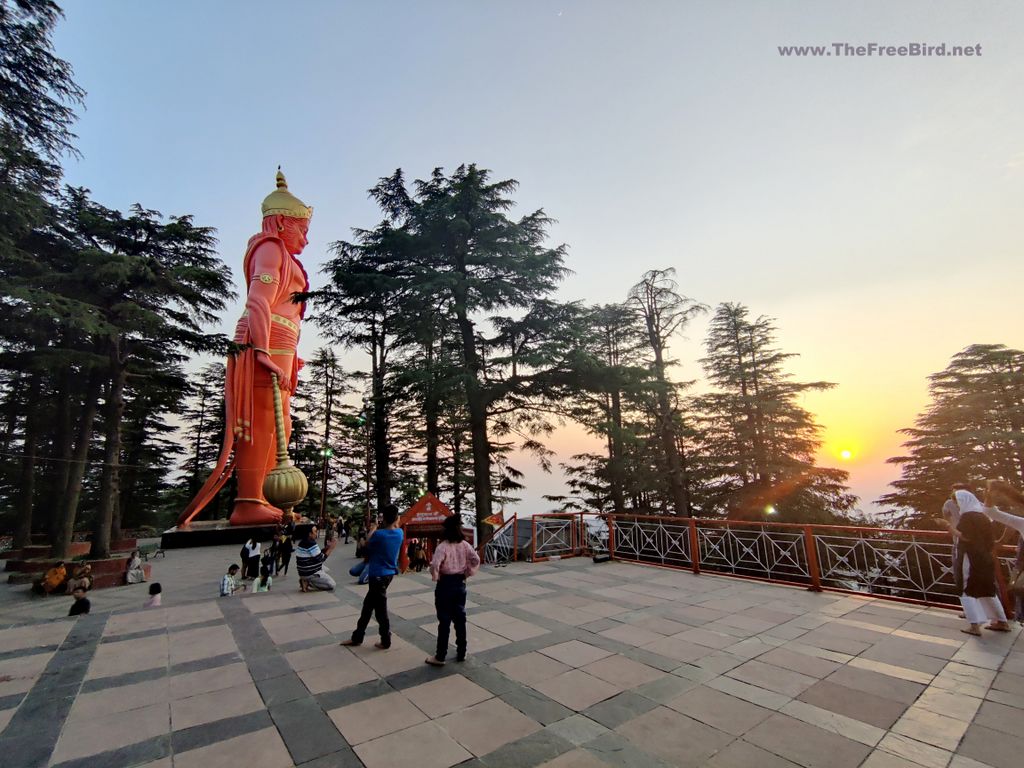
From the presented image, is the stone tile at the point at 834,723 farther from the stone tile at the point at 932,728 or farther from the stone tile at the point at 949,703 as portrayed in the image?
the stone tile at the point at 949,703

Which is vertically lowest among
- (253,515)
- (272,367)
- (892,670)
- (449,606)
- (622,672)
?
(892,670)

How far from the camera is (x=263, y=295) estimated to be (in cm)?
2006

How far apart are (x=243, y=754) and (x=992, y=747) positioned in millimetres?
5955

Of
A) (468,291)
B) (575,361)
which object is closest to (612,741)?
(575,361)

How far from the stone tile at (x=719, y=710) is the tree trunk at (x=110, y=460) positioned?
647 inches

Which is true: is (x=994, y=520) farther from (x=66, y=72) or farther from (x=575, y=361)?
(x=66, y=72)

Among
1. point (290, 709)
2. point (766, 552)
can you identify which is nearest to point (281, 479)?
point (290, 709)

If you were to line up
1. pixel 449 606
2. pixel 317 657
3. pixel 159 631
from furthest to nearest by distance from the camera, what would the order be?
pixel 159 631 < pixel 317 657 < pixel 449 606

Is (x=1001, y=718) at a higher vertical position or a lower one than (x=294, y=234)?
lower

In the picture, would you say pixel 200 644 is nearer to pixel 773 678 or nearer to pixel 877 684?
pixel 773 678

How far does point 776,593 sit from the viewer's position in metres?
8.34

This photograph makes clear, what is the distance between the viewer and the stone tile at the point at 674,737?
3.44 meters

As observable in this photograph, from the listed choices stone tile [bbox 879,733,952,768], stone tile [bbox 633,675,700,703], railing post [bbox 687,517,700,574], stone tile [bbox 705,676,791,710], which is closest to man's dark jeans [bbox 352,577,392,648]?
stone tile [bbox 633,675,700,703]

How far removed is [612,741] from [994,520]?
638 cm
